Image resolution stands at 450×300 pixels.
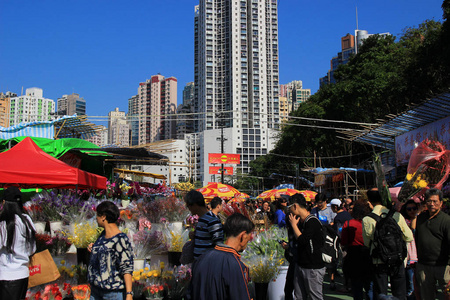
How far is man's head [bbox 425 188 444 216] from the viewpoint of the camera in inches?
184

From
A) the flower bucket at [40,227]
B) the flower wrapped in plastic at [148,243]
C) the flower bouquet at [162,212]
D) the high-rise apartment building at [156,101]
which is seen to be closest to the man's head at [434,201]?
the flower wrapped in plastic at [148,243]

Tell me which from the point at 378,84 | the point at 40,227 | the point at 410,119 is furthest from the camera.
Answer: the point at 378,84

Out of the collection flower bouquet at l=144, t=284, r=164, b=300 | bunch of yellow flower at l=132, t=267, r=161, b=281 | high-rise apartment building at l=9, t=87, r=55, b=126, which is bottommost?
flower bouquet at l=144, t=284, r=164, b=300

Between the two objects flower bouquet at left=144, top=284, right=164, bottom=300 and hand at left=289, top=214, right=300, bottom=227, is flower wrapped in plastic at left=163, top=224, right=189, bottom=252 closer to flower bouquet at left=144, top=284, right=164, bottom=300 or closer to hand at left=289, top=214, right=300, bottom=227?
flower bouquet at left=144, top=284, right=164, bottom=300

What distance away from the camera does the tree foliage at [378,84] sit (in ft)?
70.7

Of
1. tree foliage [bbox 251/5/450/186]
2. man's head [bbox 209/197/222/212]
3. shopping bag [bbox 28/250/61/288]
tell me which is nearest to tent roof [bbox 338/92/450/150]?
tree foliage [bbox 251/5/450/186]

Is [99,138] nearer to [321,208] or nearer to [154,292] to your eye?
[321,208]

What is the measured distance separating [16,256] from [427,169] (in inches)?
252

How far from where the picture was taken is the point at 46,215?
712 centimetres

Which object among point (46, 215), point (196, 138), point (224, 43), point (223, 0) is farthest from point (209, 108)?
point (46, 215)

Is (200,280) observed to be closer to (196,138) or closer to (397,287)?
(397,287)

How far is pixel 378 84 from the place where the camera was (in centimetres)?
2820

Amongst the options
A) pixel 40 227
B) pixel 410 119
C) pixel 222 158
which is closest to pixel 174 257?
pixel 40 227

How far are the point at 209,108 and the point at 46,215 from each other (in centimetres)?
11696
